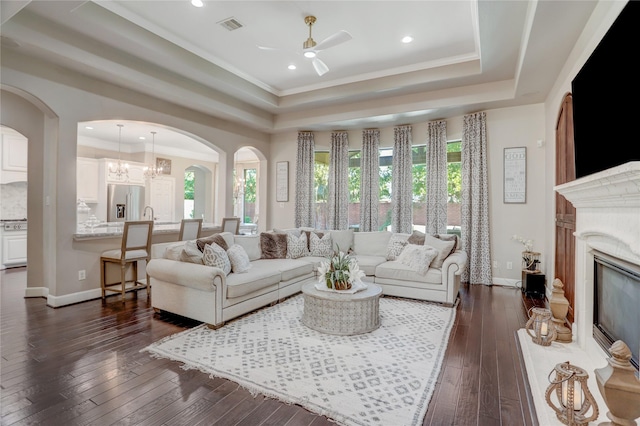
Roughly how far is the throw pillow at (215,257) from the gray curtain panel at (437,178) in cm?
384

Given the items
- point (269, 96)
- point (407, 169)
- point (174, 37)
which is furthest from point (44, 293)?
point (407, 169)

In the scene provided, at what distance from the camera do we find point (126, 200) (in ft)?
29.0

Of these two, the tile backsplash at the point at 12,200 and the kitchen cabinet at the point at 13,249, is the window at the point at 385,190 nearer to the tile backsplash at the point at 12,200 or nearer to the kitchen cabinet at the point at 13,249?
the kitchen cabinet at the point at 13,249

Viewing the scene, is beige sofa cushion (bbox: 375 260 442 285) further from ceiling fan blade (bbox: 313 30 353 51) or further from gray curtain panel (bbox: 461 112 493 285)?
ceiling fan blade (bbox: 313 30 353 51)

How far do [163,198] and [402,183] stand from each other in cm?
722

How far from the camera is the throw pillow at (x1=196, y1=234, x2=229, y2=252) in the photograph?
3.89m

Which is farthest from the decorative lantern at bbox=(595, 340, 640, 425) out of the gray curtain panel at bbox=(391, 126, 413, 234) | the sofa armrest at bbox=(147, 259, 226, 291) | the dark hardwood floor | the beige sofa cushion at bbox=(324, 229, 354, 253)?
the gray curtain panel at bbox=(391, 126, 413, 234)

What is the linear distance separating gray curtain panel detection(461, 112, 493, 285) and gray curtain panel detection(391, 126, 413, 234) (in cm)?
99

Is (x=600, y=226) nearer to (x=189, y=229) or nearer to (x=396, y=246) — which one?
(x=396, y=246)

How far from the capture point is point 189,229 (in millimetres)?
5289

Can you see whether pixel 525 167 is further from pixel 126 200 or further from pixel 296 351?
pixel 126 200

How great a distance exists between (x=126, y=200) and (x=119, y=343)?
694 cm

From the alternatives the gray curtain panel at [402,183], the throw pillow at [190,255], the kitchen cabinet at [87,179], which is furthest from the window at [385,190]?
the kitchen cabinet at [87,179]

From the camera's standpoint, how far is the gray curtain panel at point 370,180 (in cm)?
663
